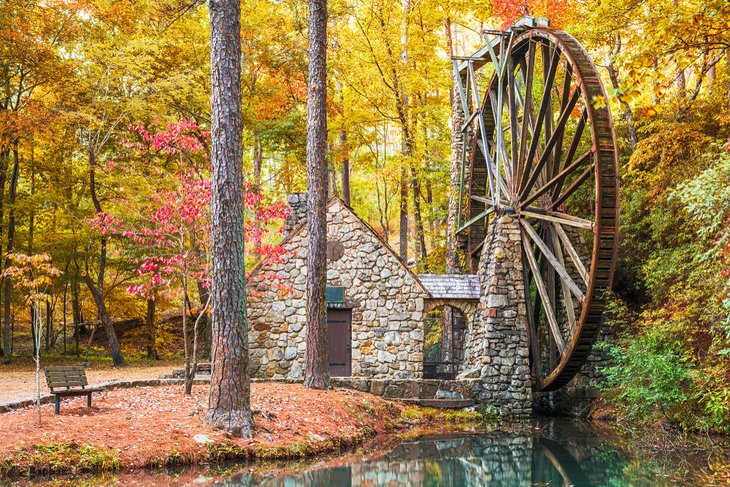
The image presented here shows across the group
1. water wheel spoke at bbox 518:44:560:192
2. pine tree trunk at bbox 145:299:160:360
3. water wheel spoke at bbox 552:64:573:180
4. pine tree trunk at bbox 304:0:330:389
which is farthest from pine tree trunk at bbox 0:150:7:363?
water wheel spoke at bbox 552:64:573:180

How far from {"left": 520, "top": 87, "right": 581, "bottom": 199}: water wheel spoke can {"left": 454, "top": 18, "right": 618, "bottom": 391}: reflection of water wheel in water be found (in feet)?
0.07

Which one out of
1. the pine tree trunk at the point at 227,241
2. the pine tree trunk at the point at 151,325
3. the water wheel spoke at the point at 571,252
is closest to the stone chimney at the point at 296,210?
the water wheel spoke at the point at 571,252

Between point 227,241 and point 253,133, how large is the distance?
44.4ft

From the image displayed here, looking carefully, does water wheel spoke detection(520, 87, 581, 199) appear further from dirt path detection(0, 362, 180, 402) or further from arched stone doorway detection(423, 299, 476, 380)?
dirt path detection(0, 362, 180, 402)

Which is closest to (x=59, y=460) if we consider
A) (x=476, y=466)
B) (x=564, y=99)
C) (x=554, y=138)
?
(x=476, y=466)

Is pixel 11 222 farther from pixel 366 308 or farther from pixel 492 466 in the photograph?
pixel 492 466

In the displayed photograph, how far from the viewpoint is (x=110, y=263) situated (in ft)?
70.7

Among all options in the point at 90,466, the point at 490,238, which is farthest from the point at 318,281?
the point at 90,466

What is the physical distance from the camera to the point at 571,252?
44.4ft

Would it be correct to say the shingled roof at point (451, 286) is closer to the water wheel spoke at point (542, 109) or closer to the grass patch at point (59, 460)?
the water wheel spoke at point (542, 109)

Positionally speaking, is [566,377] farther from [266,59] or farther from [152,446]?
[266,59]

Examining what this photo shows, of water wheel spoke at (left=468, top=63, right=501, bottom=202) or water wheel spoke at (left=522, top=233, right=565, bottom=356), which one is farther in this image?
water wheel spoke at (left=468, top=63, right=501, bottom=202)

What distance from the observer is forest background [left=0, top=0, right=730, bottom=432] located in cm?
1337

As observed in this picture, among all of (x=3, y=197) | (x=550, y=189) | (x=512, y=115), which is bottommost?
(x=550, y=189)
